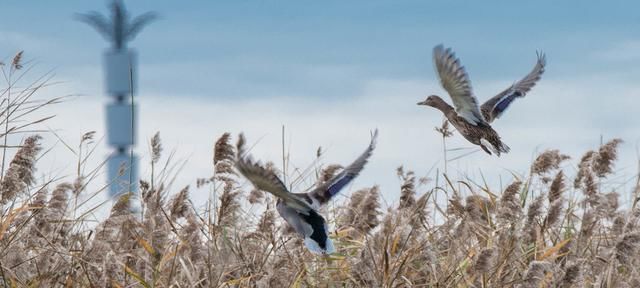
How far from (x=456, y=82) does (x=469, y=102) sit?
0.85 feet

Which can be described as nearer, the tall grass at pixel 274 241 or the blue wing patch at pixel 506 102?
the tall grass at pixel 274 241

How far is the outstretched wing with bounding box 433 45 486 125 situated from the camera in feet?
16.1

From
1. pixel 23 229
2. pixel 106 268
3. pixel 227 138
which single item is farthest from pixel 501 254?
pixel 23 229

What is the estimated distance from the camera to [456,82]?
507 cm

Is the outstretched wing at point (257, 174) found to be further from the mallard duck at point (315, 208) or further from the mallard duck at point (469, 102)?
the mallard duck at point (469, 102)

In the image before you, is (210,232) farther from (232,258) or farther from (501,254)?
(501,254)

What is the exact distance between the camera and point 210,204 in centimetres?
507

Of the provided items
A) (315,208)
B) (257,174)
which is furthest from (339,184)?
(257,174)

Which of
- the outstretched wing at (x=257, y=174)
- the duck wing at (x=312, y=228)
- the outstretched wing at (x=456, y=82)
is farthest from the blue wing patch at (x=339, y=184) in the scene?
the outstretched wing at (x=456, y=82)

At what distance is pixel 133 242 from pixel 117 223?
0.13 m

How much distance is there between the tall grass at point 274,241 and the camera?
4.27 metres

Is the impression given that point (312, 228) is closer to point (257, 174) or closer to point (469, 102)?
point (257, 174)

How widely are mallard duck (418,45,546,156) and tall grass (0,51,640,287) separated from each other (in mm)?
261

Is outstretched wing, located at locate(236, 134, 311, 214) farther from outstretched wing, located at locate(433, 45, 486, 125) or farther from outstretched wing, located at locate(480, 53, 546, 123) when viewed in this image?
outstretched wing, located at locate(480, 53, 546, 123)
